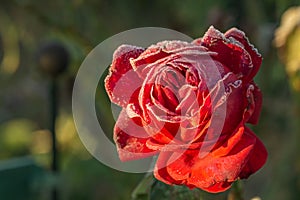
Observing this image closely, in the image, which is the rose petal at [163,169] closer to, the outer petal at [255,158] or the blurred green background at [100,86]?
the outer petal at [255,158]

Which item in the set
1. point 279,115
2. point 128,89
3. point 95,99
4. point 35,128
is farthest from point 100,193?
point 128,89

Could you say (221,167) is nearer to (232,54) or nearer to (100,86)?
(232,54)

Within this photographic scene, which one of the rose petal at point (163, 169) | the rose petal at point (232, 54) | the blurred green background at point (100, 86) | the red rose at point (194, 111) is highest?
the rose petal at point (232, 54)

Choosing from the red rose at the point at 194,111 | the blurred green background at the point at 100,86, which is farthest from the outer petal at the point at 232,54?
the blurred green background at the point at 100,86

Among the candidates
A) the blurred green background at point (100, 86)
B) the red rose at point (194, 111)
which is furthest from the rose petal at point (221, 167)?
the blurred green background at point (100, 86)

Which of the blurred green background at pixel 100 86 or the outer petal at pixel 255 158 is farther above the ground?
the outer petal at pixel 255 158

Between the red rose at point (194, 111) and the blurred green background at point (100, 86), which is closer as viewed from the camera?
the red rose at point (194, 111)

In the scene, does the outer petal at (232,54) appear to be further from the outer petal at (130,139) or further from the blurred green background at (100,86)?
the blurred green background at (100,86)

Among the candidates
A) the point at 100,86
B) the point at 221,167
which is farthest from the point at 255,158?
the point at 100,86
